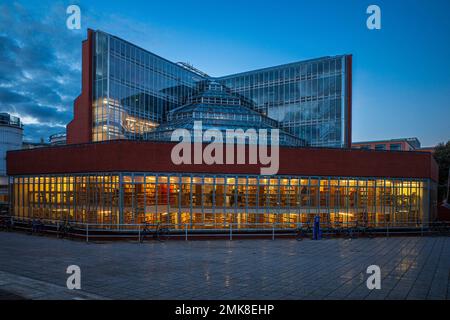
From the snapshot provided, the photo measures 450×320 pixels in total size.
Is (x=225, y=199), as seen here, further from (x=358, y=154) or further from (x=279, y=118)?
(x=279, y=118)

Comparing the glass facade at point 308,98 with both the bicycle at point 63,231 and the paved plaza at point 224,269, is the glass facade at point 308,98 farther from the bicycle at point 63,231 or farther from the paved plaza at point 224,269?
the bicycle at point 63,231

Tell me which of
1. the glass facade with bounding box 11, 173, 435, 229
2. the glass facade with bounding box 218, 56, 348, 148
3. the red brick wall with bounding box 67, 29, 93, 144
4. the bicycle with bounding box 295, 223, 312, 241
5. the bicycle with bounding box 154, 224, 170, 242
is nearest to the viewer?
the bicycle with bounding box 154, 224, 170, 242

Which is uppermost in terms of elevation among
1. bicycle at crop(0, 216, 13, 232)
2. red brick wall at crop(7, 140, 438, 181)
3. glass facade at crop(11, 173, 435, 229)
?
red brick wall at crop(7, 140, 438, 181)

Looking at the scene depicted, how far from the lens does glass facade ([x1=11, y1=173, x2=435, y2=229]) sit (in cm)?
2381

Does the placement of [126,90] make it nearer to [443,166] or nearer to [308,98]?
[308,98]

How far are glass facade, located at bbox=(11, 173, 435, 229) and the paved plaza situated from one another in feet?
14.2

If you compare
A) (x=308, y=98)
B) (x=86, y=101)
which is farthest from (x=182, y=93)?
(x=308, y=98)

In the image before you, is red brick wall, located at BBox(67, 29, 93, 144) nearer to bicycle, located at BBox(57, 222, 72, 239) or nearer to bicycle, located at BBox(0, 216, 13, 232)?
bicycle, located at BBox(0, 216, 13, 232)

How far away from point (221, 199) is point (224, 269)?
12.0 metres

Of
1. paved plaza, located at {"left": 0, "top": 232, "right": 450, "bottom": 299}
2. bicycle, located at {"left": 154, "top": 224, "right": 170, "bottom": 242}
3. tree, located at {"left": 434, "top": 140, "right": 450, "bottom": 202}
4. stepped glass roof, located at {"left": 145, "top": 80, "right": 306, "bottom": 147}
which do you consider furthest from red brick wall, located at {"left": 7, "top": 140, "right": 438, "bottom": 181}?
tree, located at {"left": 434, "top": 140, "right": 450, "bottom": 202}

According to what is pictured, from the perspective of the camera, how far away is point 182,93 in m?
55.6

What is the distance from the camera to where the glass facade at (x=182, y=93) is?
43875mm

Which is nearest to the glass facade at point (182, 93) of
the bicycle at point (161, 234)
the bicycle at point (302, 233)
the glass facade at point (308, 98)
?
the glass facade at point (308, 98)
